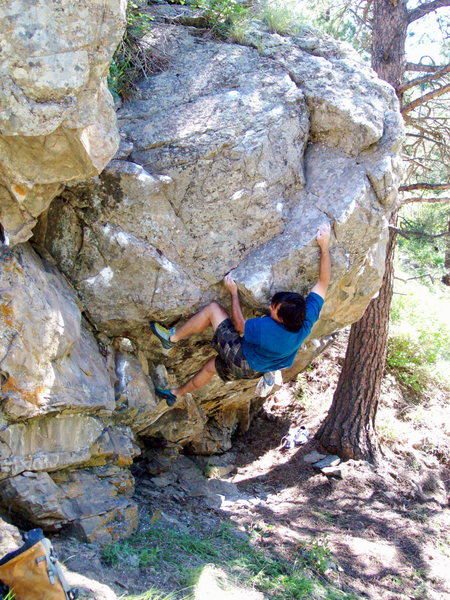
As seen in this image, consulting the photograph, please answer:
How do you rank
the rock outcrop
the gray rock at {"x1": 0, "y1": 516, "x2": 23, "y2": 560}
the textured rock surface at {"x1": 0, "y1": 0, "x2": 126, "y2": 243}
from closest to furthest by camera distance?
1. the textured rock surface at {"x1": 0, "y1": 0, "x2": 126, "y2": 243}
2. the gray rock at {"x1": 0, "y1": 516, "x2": 23, "y2": 560}
3. the rock outcrop

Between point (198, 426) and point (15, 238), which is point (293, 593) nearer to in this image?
point (198, 426)

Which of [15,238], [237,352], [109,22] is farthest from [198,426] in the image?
[109,22]

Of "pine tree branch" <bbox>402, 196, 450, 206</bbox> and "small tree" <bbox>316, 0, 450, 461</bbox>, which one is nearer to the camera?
"pine tree branch" <bbox>402, 196, 450, 206</bbox>

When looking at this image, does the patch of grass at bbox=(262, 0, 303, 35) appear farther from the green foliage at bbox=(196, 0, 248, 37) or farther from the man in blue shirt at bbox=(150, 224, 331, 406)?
the man in blue shirt at bbox=(150, 224, 331, 406)

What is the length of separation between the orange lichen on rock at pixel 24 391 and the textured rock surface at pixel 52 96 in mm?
1078

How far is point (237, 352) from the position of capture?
513 cm

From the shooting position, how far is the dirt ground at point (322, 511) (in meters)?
5.20

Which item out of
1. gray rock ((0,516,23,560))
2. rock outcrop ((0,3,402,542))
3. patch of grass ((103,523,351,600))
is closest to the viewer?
gray rock ((0,516,23,560))

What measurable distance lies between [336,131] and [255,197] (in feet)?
3.65

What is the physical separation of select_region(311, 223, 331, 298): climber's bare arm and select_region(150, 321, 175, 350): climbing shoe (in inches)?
54.1

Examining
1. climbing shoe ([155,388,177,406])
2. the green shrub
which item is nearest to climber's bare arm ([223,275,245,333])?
climbing shoe ([155,388,177,406])

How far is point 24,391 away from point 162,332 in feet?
4.68

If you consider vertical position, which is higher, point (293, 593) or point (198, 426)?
point (198, 426)

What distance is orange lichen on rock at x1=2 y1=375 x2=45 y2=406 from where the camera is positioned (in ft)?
13.5
